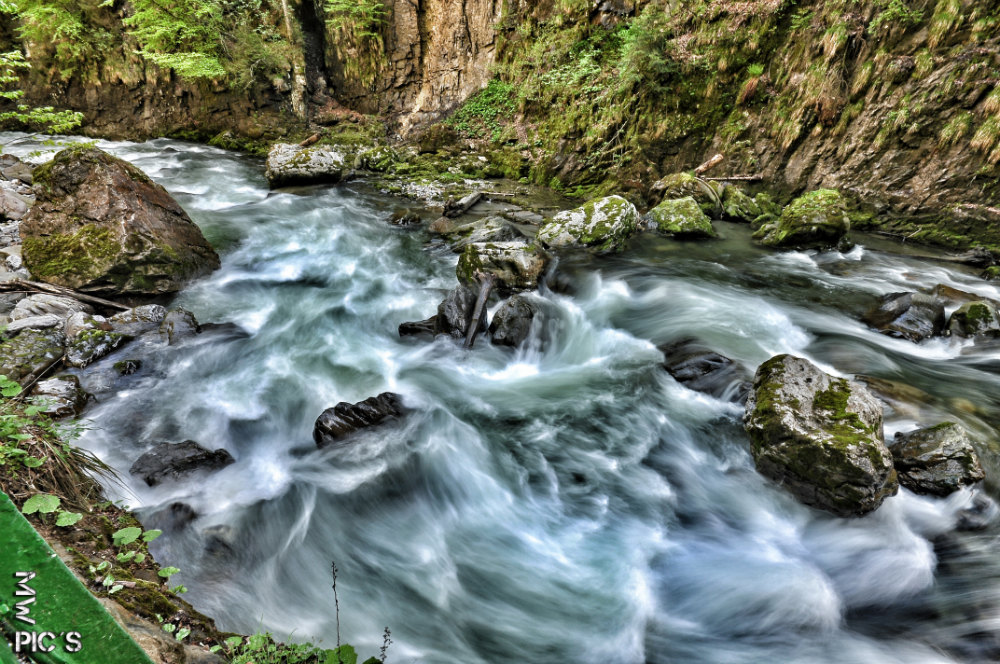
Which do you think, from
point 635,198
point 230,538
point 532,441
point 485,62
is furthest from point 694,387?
point 485,62

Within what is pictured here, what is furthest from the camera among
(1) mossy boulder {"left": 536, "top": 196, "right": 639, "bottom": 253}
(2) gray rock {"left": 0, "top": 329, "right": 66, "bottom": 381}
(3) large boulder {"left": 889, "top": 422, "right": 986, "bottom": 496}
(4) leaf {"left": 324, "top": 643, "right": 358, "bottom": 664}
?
(1) mossy boulder {"left": 536, "top": 196, "right": 639, "bottom": 253}

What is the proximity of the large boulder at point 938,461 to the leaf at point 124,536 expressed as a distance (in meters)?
5.77

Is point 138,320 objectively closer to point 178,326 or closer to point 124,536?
point 178,326

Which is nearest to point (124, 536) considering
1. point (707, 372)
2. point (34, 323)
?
point (34, 323)

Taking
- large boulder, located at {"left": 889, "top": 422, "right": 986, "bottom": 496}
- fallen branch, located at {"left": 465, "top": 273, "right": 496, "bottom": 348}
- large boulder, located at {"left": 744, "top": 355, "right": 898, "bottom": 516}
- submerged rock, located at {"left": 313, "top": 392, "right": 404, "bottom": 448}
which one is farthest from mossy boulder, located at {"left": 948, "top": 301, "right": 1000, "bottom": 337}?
submerged rock, located at {"left": 313, "top": 392, "right": 404, "bottom": 448}

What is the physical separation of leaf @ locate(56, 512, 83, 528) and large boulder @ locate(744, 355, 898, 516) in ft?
16.5

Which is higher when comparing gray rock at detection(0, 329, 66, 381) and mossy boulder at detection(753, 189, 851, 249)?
mossy boulder at detection(753, 189, 851, 249)

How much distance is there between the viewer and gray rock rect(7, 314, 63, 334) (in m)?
5.43

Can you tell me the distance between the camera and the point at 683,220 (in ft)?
32.1

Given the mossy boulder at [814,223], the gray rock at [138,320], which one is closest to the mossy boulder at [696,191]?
the mossy boulder at [814,223]

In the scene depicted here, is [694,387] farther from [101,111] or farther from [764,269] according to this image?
[101,111]

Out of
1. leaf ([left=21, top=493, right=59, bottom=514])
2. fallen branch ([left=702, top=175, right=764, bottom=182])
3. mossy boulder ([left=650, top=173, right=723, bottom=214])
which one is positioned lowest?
leaf ([left=21, top=493, right=59, bottom=514])

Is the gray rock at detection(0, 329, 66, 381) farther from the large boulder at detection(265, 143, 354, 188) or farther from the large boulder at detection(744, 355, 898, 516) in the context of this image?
the large boulder at detection(265, 143, 354, 188)

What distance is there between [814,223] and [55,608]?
1069cm
